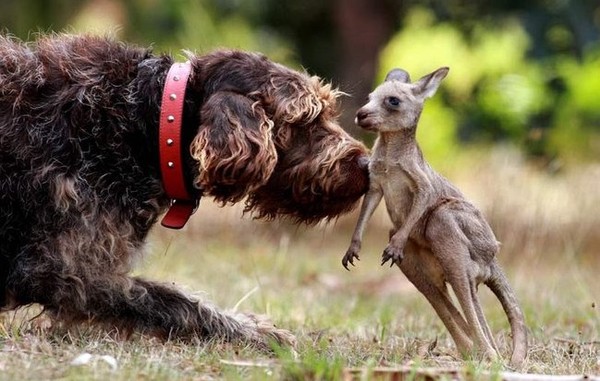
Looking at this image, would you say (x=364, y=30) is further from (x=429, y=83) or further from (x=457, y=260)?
(x=457, y=260)

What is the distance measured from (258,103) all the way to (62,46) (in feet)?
3.24

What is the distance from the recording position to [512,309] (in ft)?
17.5

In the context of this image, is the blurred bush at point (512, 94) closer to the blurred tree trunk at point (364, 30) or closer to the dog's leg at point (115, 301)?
the blurred tree trunk at point (364, 30)

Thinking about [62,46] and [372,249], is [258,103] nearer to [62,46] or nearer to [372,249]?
[62,46]

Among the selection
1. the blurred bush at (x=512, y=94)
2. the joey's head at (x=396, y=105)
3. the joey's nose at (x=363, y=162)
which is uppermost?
the blurred bush at (x=512, y=94)

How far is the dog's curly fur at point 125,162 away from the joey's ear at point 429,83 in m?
0.51

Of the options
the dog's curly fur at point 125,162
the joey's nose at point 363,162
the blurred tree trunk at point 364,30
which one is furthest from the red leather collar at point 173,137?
the blurred tree trunk at point 364,30

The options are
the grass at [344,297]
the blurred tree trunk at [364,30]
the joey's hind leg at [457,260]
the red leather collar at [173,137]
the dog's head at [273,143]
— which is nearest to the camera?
the grass at [344,297]

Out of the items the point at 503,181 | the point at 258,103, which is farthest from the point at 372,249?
the point at 258,103

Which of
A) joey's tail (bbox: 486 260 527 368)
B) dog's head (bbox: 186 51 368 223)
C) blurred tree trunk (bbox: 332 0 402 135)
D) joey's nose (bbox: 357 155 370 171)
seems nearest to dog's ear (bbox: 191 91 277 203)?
dog's head (bbox: 186 51 368 223)

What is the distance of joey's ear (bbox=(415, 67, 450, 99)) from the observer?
5.14 meters

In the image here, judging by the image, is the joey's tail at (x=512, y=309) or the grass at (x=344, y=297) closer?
the grass at (x=344, y=297)

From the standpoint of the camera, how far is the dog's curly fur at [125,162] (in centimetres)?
529

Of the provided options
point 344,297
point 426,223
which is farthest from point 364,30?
point 426,223
